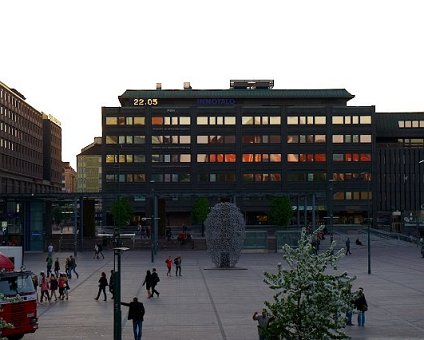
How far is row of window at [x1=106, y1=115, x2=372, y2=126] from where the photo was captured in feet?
463

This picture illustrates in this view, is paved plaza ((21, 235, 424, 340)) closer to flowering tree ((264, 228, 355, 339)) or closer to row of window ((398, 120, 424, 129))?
flowering tree ((264, 228, 355, 339))

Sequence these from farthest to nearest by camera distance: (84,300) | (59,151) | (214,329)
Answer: (59,151) < (84,300) < (214,329)

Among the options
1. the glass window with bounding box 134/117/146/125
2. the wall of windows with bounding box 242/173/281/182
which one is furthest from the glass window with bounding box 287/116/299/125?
the glass window with bounding box 134/117/146/125

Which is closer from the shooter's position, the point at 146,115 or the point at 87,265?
the point at 87,265

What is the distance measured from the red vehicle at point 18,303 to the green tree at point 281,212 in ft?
317

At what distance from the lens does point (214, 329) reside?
25.1m

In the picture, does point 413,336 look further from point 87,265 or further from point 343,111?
point 343,111

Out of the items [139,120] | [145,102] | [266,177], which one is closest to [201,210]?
[266,177]

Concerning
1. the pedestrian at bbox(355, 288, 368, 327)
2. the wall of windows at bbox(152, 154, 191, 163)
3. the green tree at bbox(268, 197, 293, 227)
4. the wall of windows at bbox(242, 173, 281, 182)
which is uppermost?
the wall of windows at bbox(152, 154, 191, 163)

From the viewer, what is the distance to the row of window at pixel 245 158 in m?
141

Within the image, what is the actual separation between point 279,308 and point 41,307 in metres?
19.1

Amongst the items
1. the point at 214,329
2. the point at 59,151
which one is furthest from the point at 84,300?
the point at 59,151

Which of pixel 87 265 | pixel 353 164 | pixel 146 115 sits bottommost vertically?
pixel 87 265

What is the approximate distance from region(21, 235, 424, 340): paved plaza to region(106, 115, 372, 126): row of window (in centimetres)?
8541
